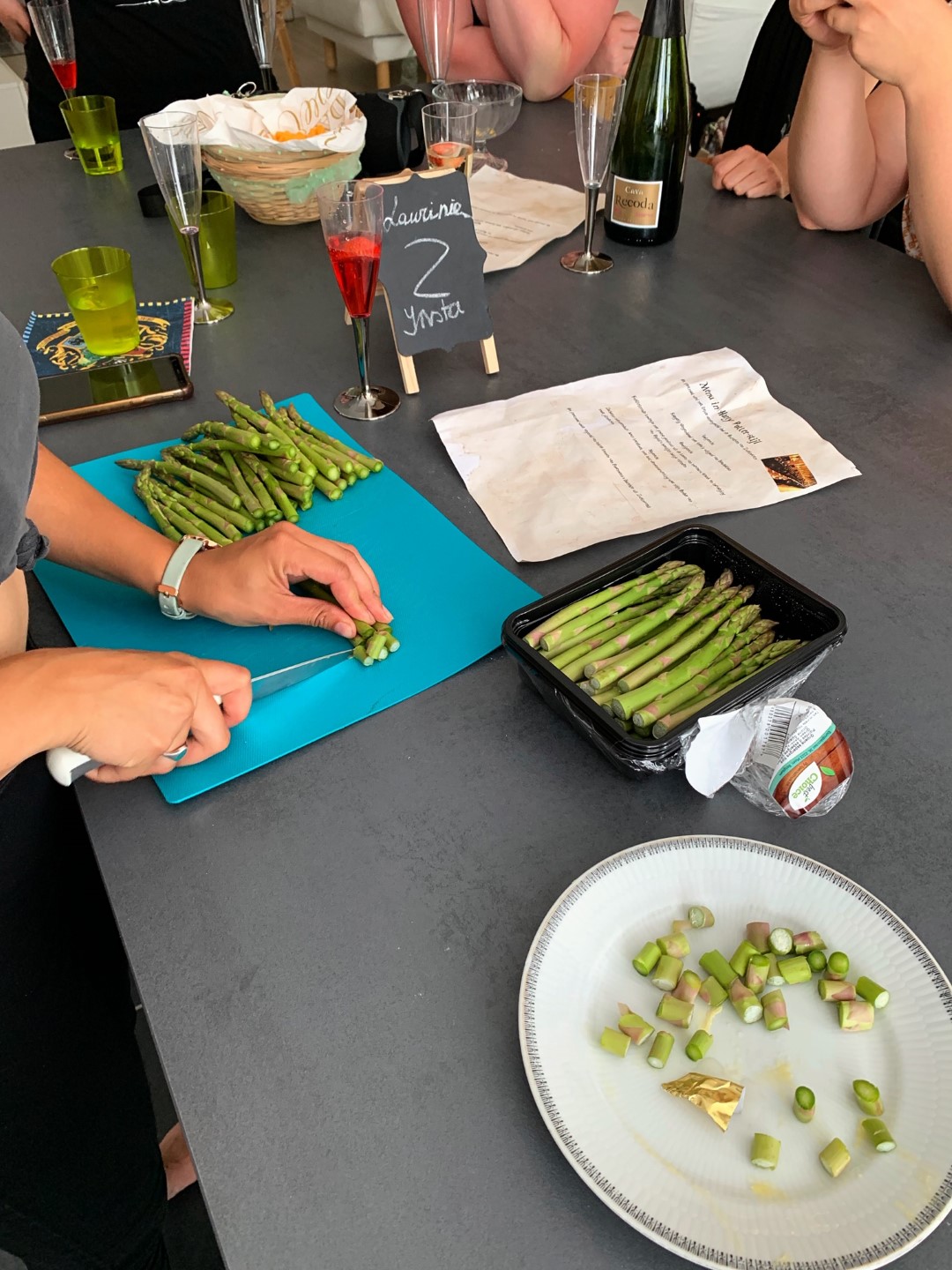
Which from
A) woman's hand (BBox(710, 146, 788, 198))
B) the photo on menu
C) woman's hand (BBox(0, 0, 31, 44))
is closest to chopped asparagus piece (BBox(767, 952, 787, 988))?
the photo on menu

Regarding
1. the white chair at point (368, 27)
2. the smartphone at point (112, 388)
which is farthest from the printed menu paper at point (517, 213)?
the white chair at point (368, 27)

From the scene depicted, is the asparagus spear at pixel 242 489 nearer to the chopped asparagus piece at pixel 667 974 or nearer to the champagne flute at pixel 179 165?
the champagne flute at pixel 179 165

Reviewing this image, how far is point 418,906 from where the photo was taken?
0.75m

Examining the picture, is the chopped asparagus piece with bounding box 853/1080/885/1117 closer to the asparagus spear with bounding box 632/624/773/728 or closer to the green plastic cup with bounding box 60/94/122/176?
the asparagus spear with bounding box 632/624/773/728

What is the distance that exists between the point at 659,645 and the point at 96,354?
1046mm

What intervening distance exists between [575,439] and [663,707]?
1.73ft

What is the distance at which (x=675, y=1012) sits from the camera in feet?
2.15

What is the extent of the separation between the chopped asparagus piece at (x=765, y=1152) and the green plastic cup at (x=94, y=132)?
2148 mm

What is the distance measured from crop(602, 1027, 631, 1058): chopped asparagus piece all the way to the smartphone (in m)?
1.07

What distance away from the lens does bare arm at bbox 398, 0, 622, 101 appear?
2059mm

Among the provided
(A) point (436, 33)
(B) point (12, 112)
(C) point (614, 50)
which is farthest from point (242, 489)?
(B) point (12, 112)

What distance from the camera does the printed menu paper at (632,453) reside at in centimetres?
112

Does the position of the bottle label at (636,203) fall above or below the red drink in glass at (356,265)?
below

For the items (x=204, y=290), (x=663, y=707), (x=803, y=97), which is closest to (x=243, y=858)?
(x=663, y=707)
